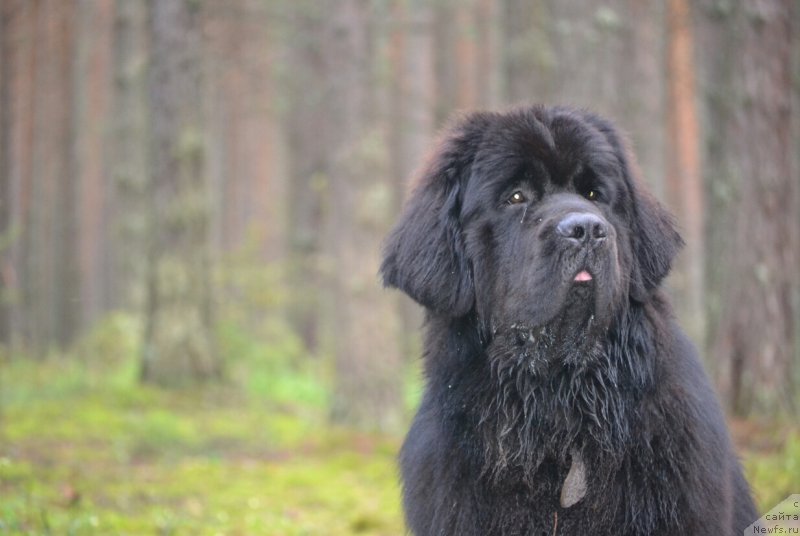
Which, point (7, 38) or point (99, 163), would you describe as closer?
point (7, 38)

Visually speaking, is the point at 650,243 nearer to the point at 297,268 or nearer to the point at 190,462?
the point at 190,462

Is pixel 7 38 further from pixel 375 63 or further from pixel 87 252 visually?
pixel 87 252

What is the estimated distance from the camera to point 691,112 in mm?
24156

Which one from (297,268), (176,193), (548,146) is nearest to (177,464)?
(176,193)

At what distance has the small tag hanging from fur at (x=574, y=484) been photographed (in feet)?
12.3

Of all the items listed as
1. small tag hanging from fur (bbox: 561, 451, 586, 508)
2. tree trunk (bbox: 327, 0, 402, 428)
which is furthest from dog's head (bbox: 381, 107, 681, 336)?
tree trunk (bbox: 327, 0, 402, 428)

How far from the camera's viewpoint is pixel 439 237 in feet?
13.4

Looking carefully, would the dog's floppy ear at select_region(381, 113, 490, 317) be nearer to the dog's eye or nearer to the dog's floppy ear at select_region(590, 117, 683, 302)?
the dog's eye

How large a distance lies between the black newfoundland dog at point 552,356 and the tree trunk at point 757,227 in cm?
385

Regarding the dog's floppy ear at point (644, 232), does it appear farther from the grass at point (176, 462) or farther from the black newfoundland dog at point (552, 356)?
the grass at point (176, 462)

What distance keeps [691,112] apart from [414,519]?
73.2 ft

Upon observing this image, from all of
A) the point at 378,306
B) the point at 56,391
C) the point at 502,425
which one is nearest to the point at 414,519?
the point at 502,425

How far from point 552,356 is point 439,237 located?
74 centimetres

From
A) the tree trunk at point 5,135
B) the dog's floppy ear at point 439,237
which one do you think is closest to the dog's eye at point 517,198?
the dog's floppy ear at point 439,237
